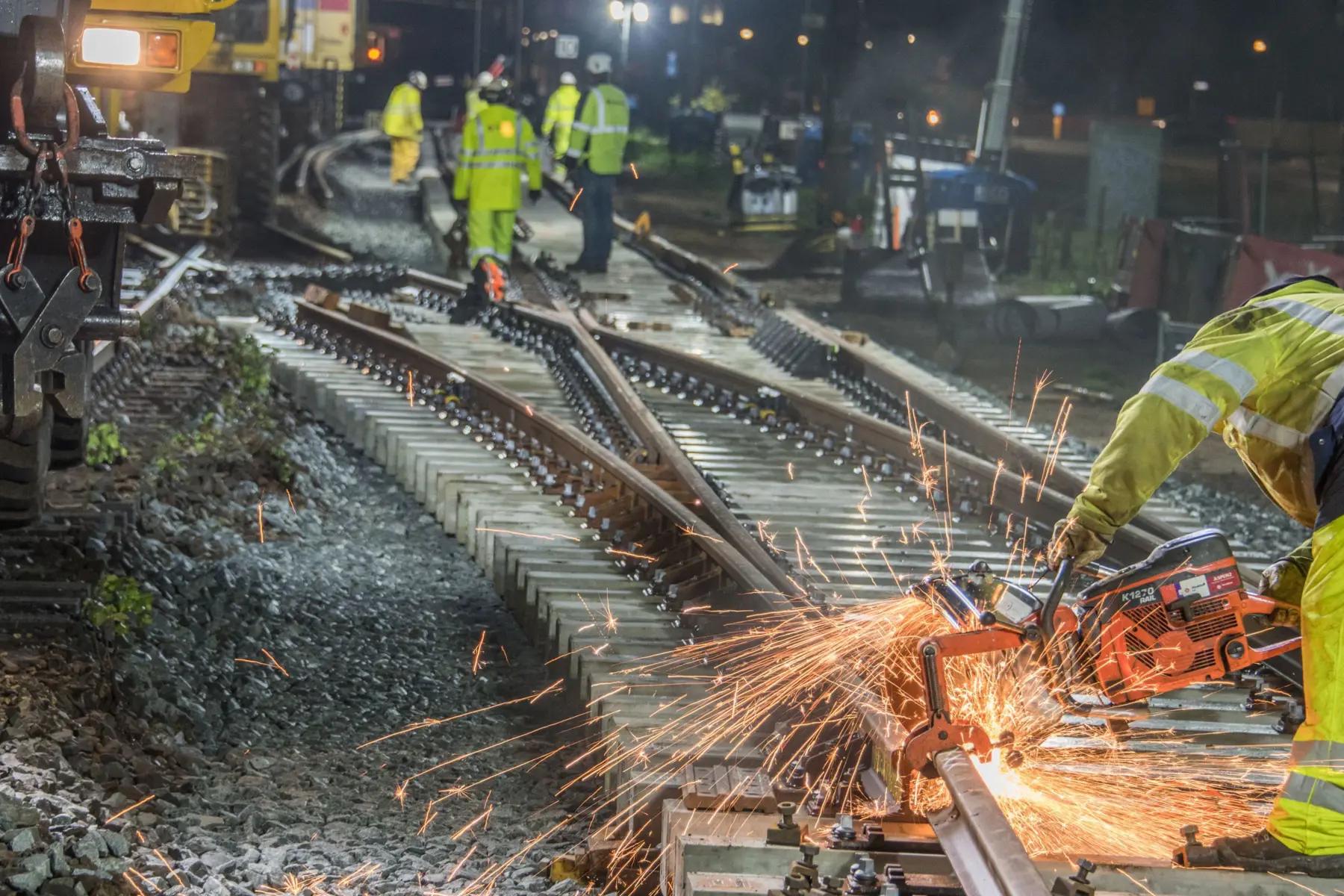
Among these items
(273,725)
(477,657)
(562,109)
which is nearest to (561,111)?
(562,109)

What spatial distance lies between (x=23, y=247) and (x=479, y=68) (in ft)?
145

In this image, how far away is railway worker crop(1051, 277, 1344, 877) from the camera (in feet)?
10.8

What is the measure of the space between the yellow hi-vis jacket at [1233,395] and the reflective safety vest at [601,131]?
12.1 meters

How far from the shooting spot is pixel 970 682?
4.16 meters

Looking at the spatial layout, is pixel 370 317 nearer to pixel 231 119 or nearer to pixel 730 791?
pixel 231 119

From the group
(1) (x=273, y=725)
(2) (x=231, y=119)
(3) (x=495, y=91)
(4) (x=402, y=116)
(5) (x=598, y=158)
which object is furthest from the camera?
(4) (x=402, y=116)

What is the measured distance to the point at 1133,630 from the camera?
3.60 m

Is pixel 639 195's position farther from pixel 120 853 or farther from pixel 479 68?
pixel 120 853

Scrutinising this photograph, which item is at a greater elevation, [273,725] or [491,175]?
[491,175]

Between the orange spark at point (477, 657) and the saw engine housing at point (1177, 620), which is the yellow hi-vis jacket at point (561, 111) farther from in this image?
the saw engine housing at point (1177, 620)

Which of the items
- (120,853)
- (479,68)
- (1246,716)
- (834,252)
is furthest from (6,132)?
(479,68)

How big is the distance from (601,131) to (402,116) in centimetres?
1142

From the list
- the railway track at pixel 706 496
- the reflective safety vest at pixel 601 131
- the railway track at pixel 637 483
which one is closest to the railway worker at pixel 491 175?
the railway track at pixel 706 496

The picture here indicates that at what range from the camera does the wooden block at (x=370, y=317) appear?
11.0 meters
